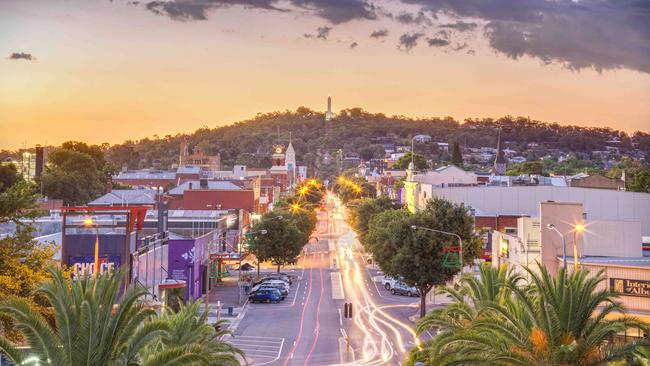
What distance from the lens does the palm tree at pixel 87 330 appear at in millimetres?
17375

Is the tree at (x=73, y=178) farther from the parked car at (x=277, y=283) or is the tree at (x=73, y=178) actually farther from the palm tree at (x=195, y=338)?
the palm tree at (x=195, y=338)

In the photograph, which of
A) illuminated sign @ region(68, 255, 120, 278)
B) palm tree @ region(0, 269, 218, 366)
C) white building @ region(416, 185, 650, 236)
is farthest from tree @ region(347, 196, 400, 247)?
palm tree @ region(0, 269, 218, 366)

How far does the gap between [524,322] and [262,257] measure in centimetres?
6258

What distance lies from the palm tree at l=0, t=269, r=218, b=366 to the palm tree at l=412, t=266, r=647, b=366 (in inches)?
340

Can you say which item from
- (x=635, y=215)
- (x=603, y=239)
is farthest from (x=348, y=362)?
(x=635, y=215)

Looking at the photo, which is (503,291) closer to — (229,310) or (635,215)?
(229,310)

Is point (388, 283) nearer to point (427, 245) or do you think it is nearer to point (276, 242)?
point (276, 242)

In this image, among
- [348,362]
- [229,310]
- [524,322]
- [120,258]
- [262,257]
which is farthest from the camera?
[262,257]

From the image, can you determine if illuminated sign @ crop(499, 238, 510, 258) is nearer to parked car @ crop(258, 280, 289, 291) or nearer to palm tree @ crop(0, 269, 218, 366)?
parked car @ crop(258, 280, 289, 291)

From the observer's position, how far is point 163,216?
198ft

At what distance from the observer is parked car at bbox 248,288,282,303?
67500 mm

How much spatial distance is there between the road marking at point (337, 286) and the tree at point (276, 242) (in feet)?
17.0

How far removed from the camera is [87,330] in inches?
704

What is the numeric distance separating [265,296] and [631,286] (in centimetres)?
3638
